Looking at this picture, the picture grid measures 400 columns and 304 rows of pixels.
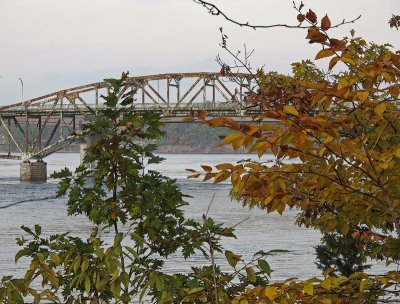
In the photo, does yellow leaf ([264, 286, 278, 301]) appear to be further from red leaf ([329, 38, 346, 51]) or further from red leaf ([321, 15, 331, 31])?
red leaf ([321, 15, 331, 31])

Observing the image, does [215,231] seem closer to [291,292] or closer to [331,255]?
[291,292]

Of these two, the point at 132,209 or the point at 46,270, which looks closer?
the point at 46,270

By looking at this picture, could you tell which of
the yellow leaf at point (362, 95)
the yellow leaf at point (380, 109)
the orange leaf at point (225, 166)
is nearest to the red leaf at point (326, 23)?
the yellow leaf at point (362, 95)

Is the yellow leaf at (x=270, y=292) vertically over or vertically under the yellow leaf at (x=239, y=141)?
under

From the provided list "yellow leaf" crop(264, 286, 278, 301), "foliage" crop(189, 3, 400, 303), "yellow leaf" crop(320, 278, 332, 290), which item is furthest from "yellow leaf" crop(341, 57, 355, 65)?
"yellow leaf" crop(264, 286, 278, 301)

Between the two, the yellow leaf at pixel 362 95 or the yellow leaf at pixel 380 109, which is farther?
the yellow leaf at pixel 362 95

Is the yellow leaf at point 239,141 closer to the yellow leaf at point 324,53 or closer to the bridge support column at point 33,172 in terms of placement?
the yellow leaf at point 324,53

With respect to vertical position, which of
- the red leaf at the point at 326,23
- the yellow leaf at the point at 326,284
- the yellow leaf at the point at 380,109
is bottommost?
the yellow leaf at the point at 326,284

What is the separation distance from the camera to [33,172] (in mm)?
141375

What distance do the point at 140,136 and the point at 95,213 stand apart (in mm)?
827

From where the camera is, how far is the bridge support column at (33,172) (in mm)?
141375

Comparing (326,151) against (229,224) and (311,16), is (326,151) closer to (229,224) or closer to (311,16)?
(311,16)

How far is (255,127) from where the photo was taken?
531cm

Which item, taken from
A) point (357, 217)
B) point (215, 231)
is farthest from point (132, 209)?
point (357, 217)
